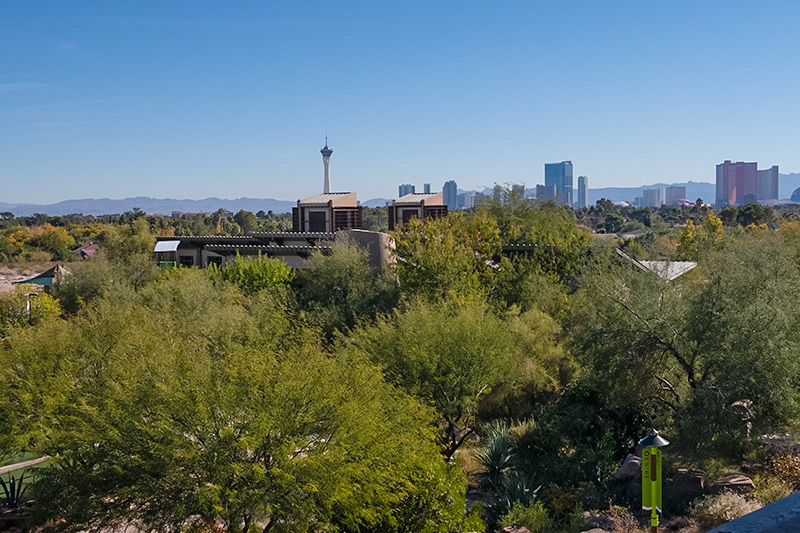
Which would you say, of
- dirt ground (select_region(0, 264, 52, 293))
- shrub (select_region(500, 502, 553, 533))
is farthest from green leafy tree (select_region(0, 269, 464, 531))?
dirt ground (select_region(0, 264, 52, 293))

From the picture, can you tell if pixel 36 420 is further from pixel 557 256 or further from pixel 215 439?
pixel 557 256

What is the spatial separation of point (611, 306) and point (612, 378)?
1.88 metres

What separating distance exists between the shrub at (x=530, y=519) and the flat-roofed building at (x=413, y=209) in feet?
129

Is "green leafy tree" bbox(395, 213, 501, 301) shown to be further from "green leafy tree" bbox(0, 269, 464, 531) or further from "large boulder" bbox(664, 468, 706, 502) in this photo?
A: "green leafy tree" bbox(0, 269, 464, 531)

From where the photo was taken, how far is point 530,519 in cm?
1333

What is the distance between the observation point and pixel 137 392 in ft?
39.8

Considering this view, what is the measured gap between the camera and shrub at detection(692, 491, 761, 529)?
12055mm

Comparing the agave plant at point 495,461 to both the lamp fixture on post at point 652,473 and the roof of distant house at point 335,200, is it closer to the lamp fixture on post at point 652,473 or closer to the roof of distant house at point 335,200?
the lamp fixture on post at point 652,473

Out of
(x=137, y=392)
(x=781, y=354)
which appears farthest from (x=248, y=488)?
(x=781, y=354)

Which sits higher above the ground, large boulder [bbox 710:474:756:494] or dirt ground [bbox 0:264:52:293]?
large boulder [bbox 710:474:756:494]

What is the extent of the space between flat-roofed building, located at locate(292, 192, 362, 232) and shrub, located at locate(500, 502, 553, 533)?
41.1 metres

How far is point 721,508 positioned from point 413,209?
1672 inches

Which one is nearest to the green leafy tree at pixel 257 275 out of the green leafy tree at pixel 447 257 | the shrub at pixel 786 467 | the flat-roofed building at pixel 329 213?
the green leafy tree at pixel 447 257

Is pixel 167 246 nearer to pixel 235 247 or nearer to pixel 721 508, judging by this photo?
pixel 235 247
